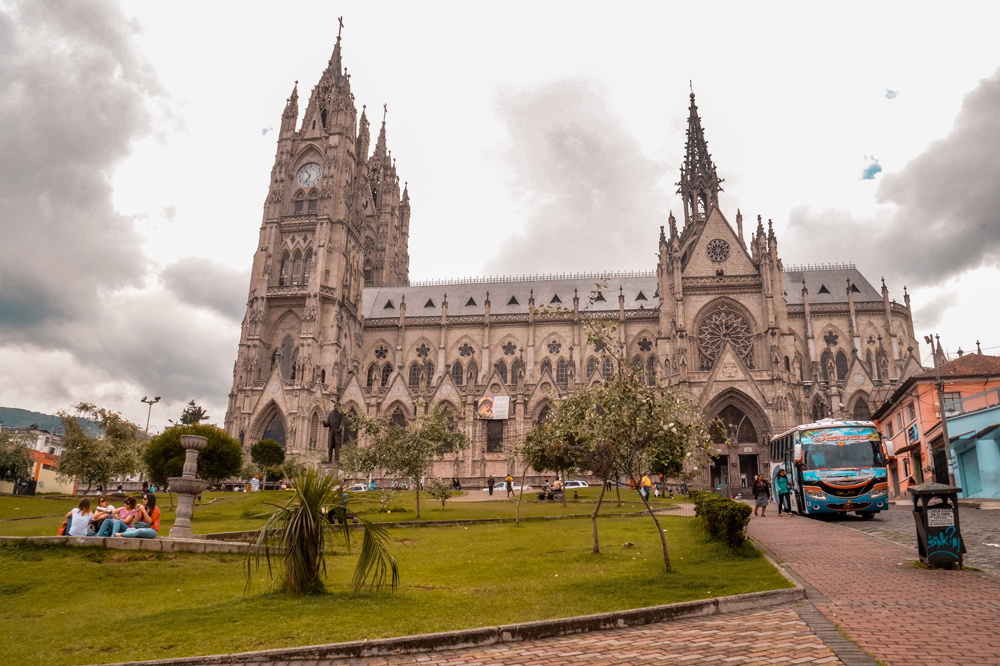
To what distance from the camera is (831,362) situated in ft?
164

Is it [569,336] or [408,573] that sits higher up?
[569,336]

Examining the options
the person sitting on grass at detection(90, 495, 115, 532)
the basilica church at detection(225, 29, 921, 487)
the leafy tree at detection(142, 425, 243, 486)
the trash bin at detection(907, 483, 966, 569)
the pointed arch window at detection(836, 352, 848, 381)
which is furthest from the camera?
the pointed arch window at detection(836, 352, 848, 381)

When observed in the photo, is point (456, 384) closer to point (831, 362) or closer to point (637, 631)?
point (831, 362)

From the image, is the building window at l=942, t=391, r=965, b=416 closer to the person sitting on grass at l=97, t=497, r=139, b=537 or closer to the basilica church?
the basilica church

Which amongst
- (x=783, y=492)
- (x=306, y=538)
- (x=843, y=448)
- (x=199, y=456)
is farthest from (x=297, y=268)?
(x=306, y=538)

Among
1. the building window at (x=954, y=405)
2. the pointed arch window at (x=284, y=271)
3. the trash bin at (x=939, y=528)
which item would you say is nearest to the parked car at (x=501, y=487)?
the building window at (x=954, y=405)

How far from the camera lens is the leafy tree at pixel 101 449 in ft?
103

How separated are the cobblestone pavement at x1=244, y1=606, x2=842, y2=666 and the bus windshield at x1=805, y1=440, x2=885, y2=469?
1449 cm

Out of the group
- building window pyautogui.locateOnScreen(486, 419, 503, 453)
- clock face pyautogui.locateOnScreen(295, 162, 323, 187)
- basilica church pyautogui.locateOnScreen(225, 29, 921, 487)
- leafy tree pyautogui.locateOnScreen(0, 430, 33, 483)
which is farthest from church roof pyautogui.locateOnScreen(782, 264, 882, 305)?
leafy tree pyautogui.locateOnScreen(0, 430, 33, 483)

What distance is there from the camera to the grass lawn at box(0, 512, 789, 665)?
7.25 meters

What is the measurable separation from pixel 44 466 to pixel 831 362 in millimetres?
68471

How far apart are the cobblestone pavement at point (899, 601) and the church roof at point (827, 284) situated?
152 ft

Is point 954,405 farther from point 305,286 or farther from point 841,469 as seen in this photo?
point 305,286


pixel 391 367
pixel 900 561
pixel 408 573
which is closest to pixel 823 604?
pixel 900 561
